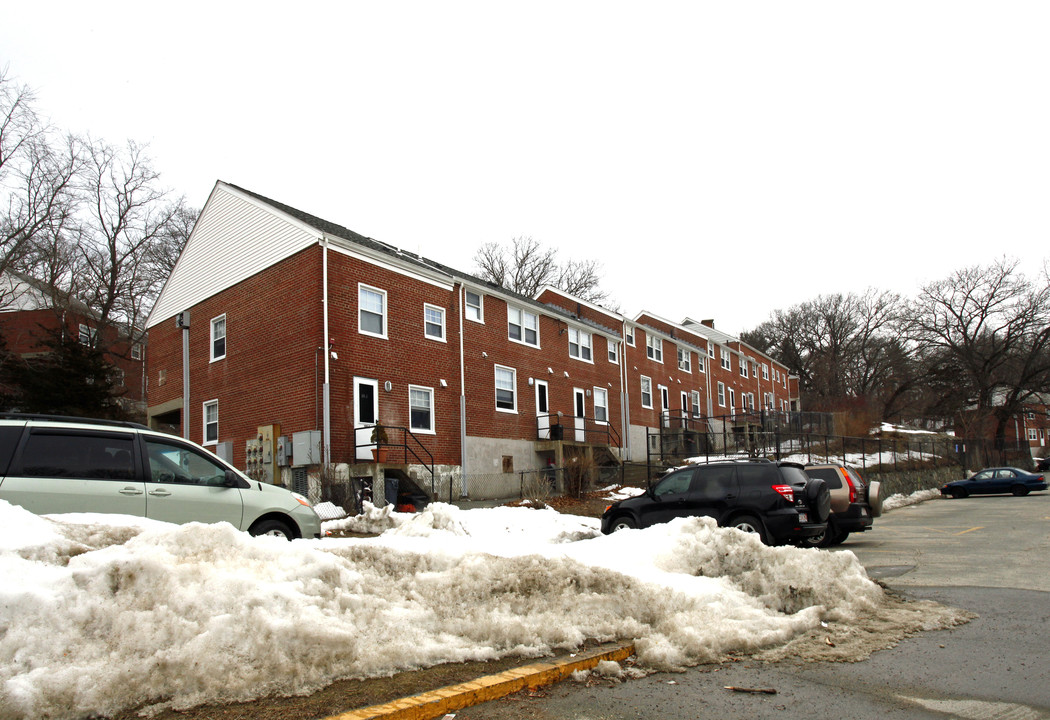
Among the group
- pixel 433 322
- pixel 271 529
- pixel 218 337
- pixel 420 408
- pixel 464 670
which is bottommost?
pixel 464 670

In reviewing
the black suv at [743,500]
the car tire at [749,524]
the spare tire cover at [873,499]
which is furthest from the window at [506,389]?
the car tire at [749,524]

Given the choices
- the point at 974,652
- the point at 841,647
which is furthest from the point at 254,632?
the point at 974,652

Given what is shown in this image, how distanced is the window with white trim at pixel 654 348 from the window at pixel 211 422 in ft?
75.0

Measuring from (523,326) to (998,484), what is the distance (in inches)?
836

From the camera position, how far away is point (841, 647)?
21.2 ft

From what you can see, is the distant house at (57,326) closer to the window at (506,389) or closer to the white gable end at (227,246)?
the white gable end at (227,246)

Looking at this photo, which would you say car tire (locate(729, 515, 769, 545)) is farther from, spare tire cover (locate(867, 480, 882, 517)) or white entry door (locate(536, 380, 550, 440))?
white entry door (locate(536, 380, 550, 440))

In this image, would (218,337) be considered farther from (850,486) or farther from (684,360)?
(684,360)

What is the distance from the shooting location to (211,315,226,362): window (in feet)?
83.8

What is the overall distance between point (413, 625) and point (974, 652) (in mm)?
4403

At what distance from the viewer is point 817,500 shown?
40.8ft

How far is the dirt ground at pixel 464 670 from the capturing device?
4602mm

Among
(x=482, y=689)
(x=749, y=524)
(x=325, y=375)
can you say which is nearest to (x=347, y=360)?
(x=325, y=375)

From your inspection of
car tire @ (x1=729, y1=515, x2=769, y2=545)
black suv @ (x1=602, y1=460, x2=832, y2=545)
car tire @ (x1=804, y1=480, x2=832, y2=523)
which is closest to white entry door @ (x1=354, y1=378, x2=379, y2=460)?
black suv @ (x1=602, y1=460, x2=832, y2=545)
